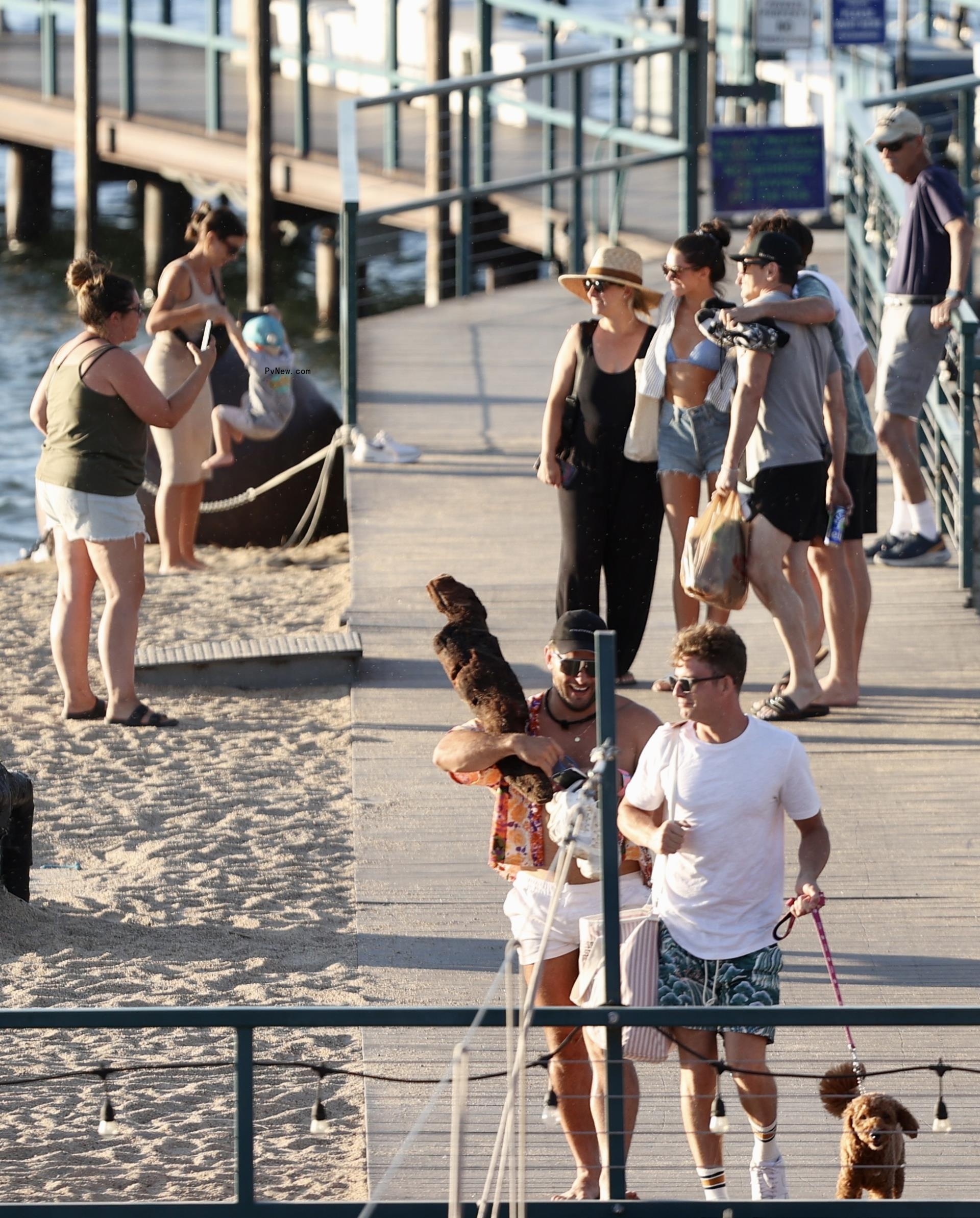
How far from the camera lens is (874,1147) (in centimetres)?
432

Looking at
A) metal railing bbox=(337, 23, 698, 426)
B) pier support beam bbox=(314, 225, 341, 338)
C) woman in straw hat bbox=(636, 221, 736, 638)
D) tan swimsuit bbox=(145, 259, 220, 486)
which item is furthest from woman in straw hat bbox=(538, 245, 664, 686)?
pier support beam bbox=(314, 225, 341, 338)

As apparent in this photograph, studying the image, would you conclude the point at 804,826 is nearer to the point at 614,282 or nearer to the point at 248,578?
the point at 614,282

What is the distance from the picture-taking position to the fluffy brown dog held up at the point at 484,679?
15.8 feet

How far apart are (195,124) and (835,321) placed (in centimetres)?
1517

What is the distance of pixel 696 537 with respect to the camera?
7.14m

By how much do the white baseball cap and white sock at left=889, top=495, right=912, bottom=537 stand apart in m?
1.58

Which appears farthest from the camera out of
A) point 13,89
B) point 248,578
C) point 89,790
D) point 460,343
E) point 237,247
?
point 13,89

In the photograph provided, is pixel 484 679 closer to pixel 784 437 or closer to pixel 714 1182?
pixel 714 1182

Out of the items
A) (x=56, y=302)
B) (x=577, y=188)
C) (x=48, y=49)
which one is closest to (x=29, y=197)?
(x=56, y=302)

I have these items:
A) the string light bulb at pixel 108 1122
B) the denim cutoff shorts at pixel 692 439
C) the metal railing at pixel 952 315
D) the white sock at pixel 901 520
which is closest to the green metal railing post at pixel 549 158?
the metal railing at pixel 952 315

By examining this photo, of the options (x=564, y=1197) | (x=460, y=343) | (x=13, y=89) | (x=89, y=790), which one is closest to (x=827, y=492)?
(x=89, y=790)

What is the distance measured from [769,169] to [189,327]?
18.6 ft

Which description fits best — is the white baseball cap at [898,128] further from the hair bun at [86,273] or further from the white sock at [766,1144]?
the white sock at [766,1144]

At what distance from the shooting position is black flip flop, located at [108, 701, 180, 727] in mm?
8477
